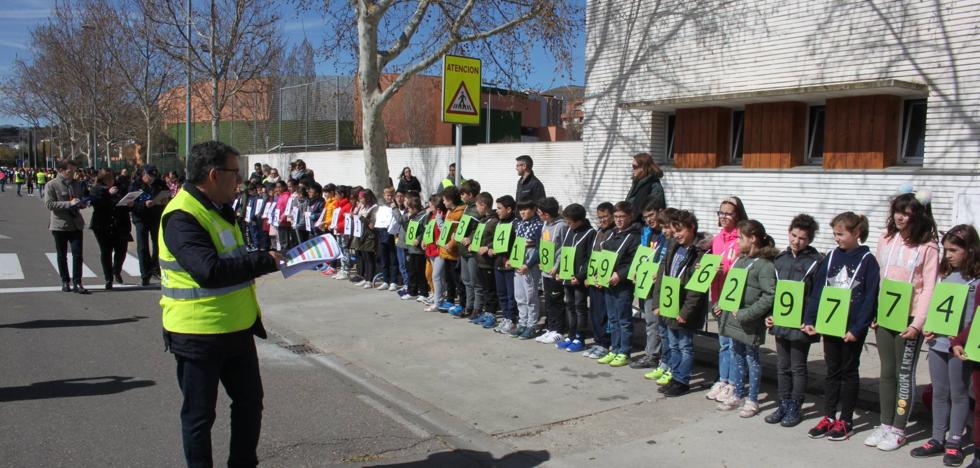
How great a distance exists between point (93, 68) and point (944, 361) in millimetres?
39884

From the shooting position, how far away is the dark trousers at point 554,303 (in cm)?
821

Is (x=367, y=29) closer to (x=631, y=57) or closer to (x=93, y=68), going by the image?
(x=631, y=57)

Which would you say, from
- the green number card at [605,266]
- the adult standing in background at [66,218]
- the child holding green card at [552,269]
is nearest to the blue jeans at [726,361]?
the green number card at [605,266]

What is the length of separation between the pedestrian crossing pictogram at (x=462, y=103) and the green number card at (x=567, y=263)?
11.0 ft

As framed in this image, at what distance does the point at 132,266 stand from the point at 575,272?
10164mm

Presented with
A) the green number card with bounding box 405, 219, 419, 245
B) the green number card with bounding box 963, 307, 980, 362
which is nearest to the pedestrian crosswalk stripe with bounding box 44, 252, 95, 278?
the green number card with bounding box 405, 219, 419, 245

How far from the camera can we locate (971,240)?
4.92m

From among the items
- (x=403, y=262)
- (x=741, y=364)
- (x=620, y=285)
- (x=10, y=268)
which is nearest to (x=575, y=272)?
(x=620, y=285)

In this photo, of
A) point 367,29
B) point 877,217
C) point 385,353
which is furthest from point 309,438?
point 367,29

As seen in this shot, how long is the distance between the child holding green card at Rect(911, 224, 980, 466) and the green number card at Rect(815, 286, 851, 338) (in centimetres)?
54

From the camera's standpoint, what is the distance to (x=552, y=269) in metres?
8.06

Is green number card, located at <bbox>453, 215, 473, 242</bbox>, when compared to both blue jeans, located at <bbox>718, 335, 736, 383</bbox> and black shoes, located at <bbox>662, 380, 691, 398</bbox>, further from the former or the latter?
blue jeans, located at <bbox>718, 335, 736, 383</bbox>

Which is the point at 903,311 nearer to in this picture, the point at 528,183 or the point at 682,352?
the point at 682,352

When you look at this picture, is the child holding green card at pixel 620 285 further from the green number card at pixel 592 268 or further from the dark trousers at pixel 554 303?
the dark trousers at pixel 554 303
